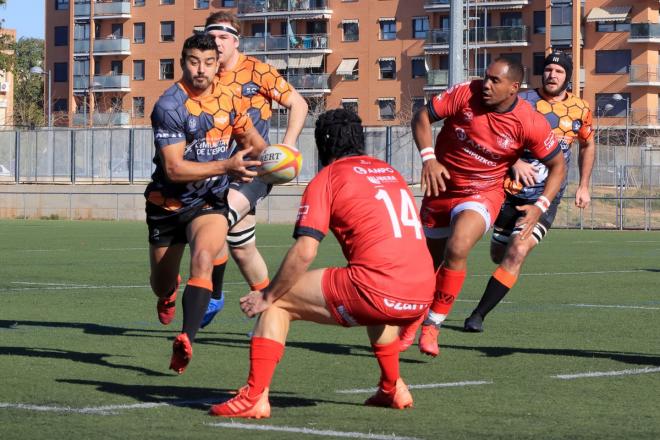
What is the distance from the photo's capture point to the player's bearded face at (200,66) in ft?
28.1

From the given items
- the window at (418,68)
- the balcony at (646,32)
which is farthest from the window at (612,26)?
the window at (418,68)

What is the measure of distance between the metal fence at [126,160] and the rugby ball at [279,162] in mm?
32970

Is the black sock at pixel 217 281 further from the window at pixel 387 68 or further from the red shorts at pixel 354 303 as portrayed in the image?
the window at pixel 387 68

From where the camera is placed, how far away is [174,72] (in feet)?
289

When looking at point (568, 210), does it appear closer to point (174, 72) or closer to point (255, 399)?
point (255, 399)

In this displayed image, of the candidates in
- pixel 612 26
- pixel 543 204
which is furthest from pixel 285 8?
pixel 543 204

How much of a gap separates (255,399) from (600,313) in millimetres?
6609

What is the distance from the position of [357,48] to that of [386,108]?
384 cm

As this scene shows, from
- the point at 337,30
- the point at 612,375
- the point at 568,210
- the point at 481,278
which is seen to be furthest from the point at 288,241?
the point at 337,30

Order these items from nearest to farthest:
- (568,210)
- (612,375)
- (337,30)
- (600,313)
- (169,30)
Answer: (612,375), (600,313), (568,210), (337,30), (169,30)

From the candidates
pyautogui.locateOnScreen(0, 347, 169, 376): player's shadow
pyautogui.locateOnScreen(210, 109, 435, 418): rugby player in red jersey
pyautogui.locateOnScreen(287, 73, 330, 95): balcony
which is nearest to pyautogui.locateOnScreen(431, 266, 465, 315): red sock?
pyautogui.locateOnScreen(0, 347, 169, 376): player's shadow

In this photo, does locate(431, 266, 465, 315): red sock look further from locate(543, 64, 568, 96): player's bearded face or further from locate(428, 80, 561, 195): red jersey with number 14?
locate(543, 64, 568, 96): player's bearded face

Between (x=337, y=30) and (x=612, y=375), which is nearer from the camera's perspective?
(x=612, y=375)

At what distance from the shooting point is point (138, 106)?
88.6m
